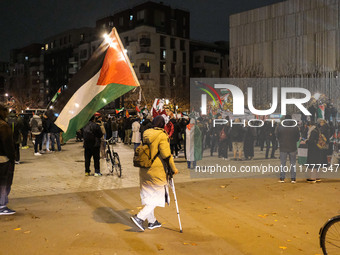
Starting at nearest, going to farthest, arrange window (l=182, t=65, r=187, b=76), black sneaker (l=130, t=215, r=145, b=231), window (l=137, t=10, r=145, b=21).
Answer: black sneaker (l=130, t=215, r=145, b=231), window (l=137, t=10, r=145, b=21), window (l=182, t=65, r=187, b=76)

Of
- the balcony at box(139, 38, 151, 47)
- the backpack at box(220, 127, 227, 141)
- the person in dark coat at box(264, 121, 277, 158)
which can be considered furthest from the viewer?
the balcony at box(139, 38, 151, 47)

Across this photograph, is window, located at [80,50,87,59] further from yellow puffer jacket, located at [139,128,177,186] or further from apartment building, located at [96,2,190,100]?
yellow puffer jacket, located at [139,128,177,186]

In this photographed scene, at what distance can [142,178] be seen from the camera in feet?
21.4

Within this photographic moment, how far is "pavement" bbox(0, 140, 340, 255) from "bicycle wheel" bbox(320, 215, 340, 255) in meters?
0.63

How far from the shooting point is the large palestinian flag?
25.1 ft

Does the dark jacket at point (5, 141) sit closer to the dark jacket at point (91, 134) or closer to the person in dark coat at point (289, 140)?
the dark jacket at point (91, 134)

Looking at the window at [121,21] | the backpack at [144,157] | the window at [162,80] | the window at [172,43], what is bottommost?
the backpack at [144,157]

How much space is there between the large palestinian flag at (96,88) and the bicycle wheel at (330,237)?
4.33 meters

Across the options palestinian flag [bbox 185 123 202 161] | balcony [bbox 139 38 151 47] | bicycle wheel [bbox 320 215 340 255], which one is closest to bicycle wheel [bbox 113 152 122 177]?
palestinian flag [bbox 185 123 202 161]

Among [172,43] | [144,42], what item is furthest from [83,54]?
[172,43]

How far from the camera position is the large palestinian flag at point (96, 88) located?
25.1 ft

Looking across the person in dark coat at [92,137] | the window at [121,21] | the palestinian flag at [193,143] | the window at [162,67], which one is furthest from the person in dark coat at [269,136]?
the window at [121,21]

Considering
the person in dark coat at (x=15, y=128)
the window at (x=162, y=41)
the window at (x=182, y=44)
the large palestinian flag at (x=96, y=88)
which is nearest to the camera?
the large palestinian flag at (x=96, y=88)

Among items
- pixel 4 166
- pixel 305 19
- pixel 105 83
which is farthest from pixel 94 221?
pixel 305 19
